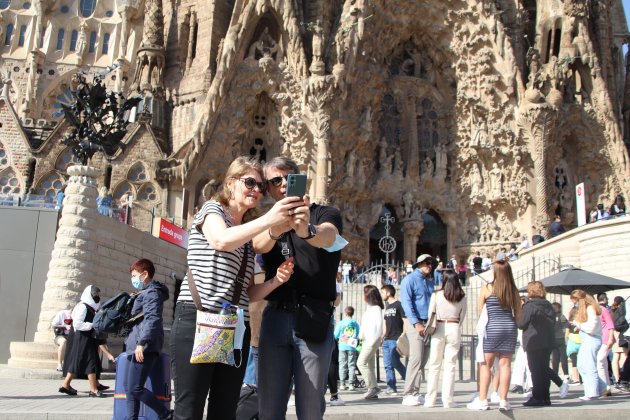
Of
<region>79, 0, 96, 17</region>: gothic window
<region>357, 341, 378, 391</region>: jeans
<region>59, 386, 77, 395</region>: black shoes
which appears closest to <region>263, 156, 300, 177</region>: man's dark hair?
<region>357, 341, 378, 391</region>: jeans

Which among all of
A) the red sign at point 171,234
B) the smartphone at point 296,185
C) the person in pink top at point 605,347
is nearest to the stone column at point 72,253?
the red sign at point 171,234

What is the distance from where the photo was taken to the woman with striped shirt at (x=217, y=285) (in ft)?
10.3

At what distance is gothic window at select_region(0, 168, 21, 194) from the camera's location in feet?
74.6

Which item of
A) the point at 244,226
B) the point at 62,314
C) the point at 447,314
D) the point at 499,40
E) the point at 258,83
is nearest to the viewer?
the point at 244,226

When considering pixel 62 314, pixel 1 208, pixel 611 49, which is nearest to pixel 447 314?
pixel 62 314

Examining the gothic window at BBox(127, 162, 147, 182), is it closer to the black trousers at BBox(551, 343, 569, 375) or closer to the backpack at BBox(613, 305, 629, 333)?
the black trousers at BBox(551, 343, 569, 375)

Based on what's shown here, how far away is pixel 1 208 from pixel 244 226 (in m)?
10.7

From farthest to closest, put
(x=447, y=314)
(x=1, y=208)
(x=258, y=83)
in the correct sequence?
(x=258, y=83) → (x=1, y=208) → (x=447, y=314)

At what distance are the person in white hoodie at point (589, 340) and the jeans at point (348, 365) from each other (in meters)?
2.82

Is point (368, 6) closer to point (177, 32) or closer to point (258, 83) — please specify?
point (258, 83)

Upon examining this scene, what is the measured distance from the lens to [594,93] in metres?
25.0

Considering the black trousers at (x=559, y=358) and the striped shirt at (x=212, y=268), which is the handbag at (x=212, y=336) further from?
the black trousers at (x=559, y=358)

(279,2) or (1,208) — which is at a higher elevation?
(279,2)

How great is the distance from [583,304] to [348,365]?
10.1ft
